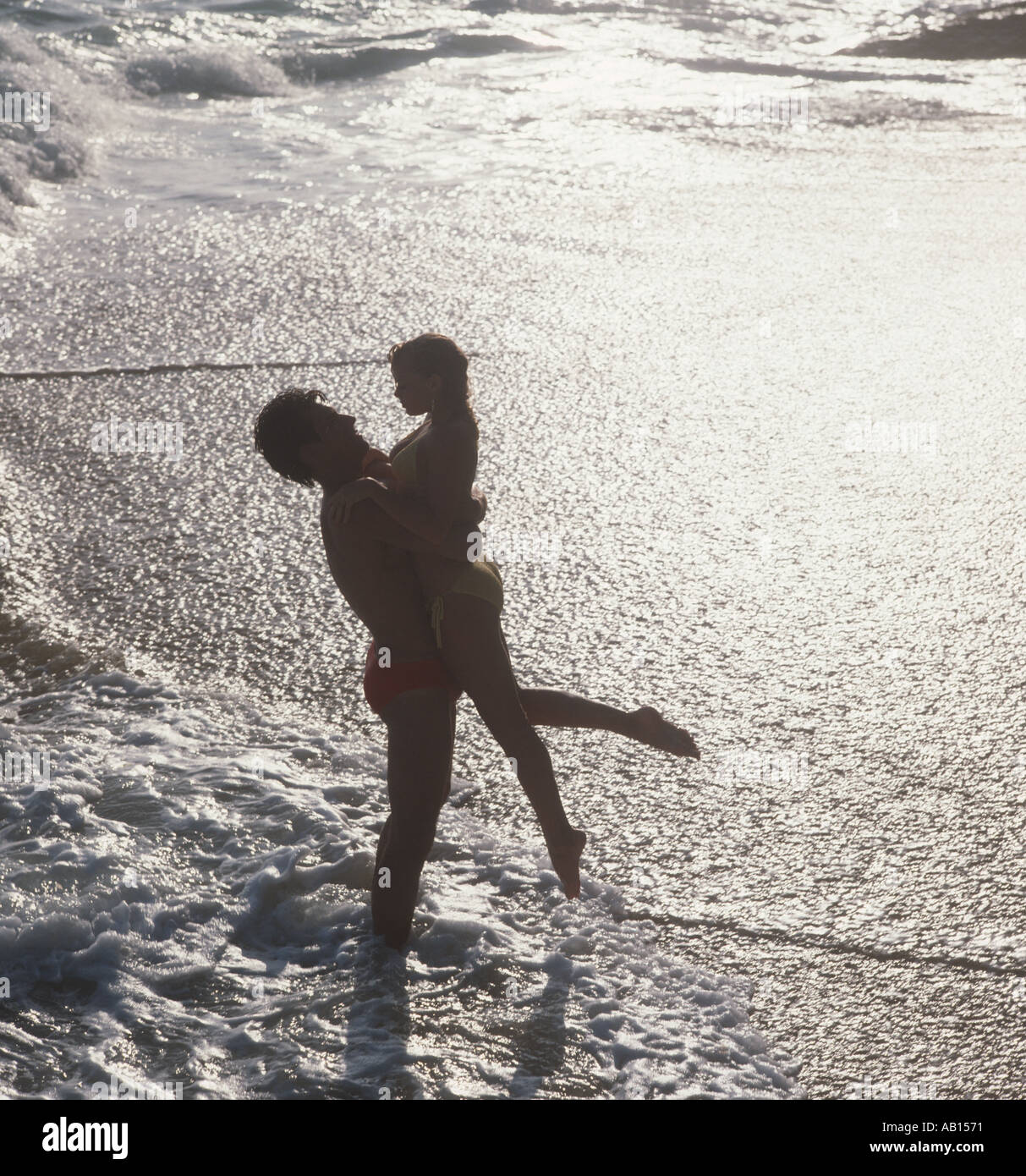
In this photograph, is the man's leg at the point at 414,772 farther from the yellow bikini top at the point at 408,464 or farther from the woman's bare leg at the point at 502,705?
the yellow bikini top at the point at 408,464

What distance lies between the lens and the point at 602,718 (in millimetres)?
3367

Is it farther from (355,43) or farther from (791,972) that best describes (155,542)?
(355,43)

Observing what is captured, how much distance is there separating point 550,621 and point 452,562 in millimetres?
1607

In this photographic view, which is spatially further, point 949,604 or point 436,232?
point 436,232

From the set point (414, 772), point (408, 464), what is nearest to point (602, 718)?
point (414, 772)

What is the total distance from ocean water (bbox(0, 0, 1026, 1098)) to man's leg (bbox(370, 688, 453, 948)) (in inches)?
12.3

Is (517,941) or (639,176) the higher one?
(639,176)

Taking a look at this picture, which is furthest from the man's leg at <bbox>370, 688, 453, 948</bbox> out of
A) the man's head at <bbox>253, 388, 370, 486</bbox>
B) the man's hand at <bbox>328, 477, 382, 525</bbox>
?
the man's head at <bbox>253, 388, 370, 486</bbox>

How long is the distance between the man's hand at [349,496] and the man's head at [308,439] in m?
0.10

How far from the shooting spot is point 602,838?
11.7ft

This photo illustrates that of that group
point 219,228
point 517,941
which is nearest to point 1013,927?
point 517,941

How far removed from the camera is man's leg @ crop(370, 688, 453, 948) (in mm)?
3004

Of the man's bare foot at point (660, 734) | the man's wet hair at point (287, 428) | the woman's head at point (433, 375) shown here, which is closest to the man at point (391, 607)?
the man's wet hair at point (287, 428)

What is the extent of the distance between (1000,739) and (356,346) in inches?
164
